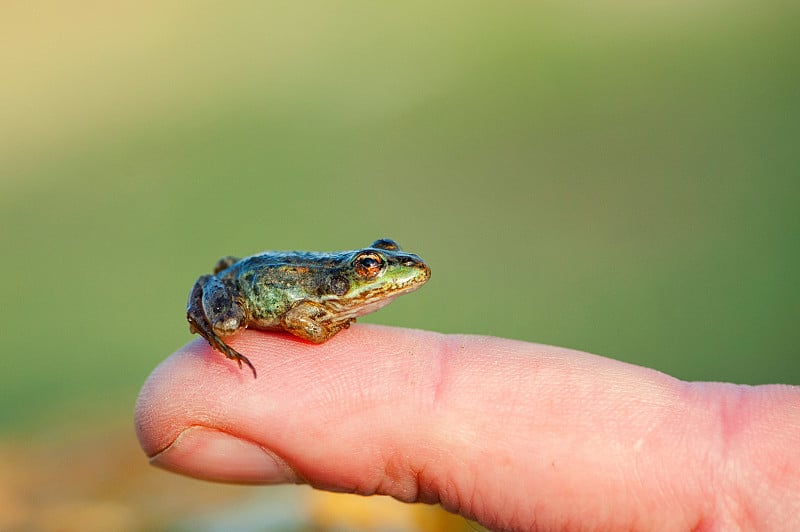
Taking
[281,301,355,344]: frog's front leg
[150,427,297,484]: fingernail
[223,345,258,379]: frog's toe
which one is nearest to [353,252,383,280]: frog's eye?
[281,301,355,344]: frog's front leg

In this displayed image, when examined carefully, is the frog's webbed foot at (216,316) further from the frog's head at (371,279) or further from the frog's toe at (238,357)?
the frog's head at (371,279)

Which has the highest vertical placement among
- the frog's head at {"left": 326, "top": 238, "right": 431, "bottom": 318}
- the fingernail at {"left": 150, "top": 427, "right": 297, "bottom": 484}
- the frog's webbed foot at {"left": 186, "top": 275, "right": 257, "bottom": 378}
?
the frog's head at {"left": 326, "top": 238, "right": 431, "bottom": 318}

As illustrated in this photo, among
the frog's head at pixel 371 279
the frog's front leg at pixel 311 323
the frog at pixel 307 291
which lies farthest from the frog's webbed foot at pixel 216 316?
the frog's head at pixel 371 279

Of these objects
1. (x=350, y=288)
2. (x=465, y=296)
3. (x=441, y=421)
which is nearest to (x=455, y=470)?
(x=441, y=421)

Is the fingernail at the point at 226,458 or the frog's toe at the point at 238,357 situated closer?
the fingernail at the point at 226,458

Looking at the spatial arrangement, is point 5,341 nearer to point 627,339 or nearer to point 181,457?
point 181,457

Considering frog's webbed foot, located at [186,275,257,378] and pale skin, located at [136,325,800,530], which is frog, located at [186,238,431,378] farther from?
pale skin, located at [136,325,800,530]
